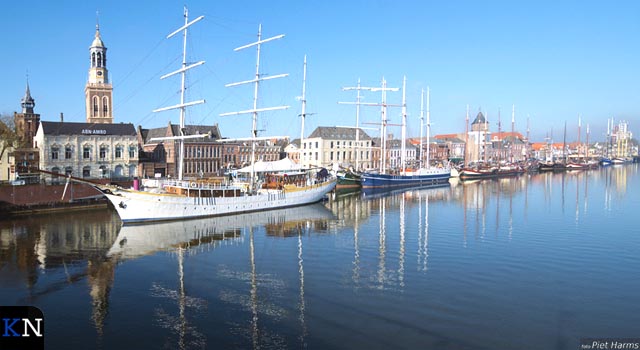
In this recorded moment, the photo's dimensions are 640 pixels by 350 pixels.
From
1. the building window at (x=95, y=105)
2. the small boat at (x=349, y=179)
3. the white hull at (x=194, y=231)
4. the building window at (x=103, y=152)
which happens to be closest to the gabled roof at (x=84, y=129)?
the building window at (x=103, y=152)

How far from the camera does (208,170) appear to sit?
8012cm

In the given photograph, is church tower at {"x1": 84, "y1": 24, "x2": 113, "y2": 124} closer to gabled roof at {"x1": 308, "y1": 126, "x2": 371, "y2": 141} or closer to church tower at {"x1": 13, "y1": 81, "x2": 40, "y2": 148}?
church tower at {"x1": 13, "y1": 81, "x2": 40, "y2": 148}

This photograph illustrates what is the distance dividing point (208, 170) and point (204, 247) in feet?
177

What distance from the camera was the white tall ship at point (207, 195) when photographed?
36500mm

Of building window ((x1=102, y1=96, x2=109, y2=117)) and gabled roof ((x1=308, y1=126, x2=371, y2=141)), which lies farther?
gabled roof ((x1=308, y1=126, x2=371, y2=141))

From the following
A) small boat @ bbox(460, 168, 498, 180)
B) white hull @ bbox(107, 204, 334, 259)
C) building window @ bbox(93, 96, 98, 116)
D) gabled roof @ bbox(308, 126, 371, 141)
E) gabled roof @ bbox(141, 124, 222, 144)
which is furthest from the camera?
small boat @ bbox(460, 168, 498, 180)

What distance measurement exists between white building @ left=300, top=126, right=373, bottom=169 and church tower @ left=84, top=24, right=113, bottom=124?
39.3 metres

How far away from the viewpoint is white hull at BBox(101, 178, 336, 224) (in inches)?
1426

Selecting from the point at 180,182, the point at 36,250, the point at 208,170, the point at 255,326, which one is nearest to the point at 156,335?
the point at 255,326

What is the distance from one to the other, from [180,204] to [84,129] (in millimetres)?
30827

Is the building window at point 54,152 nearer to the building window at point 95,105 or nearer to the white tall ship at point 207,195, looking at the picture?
the building window at point 95,105

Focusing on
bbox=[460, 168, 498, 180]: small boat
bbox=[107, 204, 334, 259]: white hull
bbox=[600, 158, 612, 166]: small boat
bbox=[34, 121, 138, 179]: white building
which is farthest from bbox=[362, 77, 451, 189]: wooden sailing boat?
bbox=[600, 158, 612, 166]: small boat

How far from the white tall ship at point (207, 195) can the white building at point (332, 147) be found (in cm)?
4054

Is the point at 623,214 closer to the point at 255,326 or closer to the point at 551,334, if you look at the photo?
the point at 551,334
